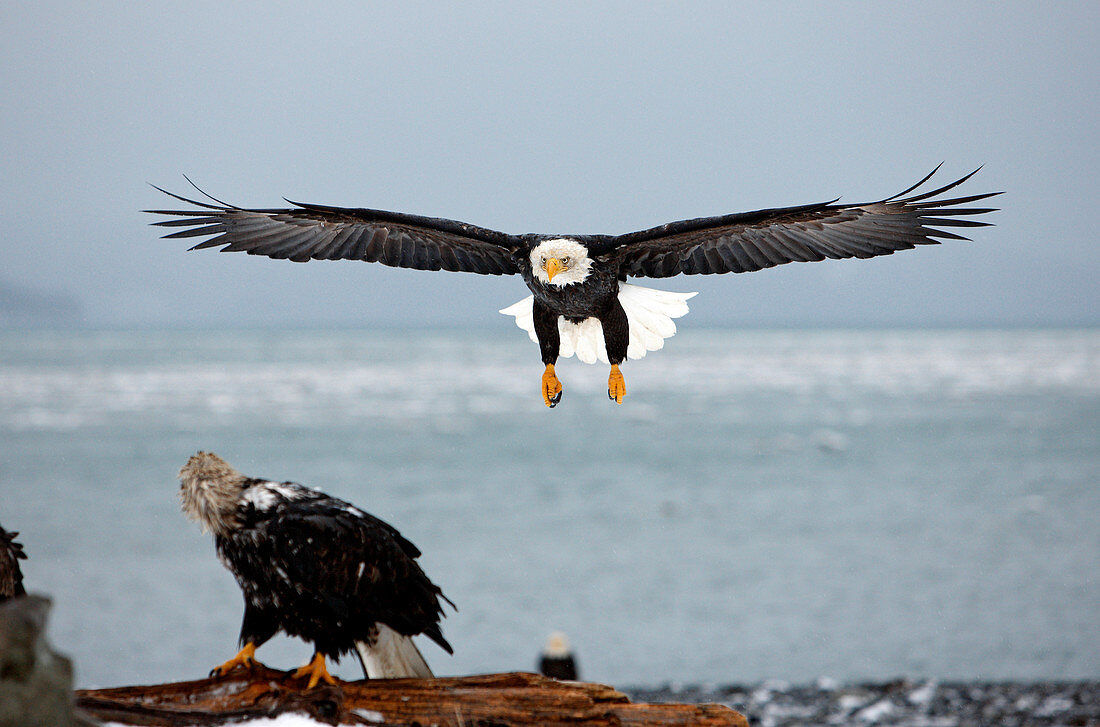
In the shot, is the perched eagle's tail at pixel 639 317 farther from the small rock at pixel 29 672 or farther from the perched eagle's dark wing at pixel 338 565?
the small rock at pixel 29 672

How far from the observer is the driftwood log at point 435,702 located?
116 inches

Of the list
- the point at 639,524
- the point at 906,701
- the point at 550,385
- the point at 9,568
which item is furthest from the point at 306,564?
the point at 639,524

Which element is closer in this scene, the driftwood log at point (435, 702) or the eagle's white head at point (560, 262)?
the driftwood log at point (435, 702)

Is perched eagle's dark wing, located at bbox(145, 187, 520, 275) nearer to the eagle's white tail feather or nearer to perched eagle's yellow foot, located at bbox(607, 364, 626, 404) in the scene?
perched eagle's yellow foot, located at bbox(607, 364, 626, 404)

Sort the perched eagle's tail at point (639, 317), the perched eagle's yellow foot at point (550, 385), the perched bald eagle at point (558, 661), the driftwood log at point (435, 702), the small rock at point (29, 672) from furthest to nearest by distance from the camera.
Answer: the perched bald eagle at point (558, 661), the perched eagle's tail at point (639, 317), the perched eagle's yellow foot at point (550, 385), the driftwood log at point (435, 702), the small rock at point (29, 672)

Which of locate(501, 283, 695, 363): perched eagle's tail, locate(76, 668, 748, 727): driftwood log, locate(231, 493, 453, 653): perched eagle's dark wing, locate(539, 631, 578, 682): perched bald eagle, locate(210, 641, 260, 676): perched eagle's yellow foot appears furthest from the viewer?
locate(539, 631, 578, 682): perched bald eagle

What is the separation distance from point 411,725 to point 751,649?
21.1 ft

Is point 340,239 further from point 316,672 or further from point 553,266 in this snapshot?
point 316,672

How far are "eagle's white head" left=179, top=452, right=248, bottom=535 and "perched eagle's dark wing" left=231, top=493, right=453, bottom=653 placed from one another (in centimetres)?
8

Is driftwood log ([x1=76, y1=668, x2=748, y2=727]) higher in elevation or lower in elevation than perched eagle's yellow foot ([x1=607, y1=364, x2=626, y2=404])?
lower

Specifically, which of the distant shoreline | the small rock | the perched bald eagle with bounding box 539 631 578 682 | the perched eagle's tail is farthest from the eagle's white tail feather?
the distant shoreline

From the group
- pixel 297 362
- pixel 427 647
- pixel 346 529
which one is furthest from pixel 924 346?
pixel 346 529

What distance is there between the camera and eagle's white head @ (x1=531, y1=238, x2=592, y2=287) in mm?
3266

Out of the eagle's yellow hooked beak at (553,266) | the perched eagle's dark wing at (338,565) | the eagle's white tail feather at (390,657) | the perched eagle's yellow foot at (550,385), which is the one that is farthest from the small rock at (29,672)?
the perched eagle's yellow foot at (550,385)
